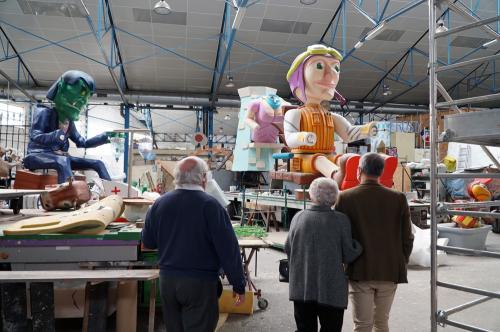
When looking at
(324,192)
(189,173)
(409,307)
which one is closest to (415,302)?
(409,307)

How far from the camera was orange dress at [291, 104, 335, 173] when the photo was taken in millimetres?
4289

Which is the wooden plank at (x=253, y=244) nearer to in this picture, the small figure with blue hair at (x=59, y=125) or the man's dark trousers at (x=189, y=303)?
the man's dark trousers at (x=189, y=303)

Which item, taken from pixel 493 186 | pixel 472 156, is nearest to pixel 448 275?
pixel 493 186

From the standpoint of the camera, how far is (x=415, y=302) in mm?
3902

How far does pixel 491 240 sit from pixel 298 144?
564 centimetres

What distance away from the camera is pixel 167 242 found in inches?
87.2

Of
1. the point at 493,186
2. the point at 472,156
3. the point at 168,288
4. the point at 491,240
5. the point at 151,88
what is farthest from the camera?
the point at 151,88

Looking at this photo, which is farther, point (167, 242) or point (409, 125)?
point (409, 125)

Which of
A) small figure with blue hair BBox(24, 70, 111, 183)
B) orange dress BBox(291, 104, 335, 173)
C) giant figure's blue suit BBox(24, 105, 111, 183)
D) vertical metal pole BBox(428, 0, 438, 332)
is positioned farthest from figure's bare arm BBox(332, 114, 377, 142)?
giant figure's blue suit BBox(24, 105, 111, 183)

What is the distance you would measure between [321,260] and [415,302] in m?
2.14

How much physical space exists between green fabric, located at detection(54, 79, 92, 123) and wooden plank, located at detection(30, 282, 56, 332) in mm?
2781

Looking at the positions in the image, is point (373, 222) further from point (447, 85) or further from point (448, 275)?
point (447, 85)

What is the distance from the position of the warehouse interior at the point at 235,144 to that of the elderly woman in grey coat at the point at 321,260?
9.0 inches

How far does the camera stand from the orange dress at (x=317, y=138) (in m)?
4.29
